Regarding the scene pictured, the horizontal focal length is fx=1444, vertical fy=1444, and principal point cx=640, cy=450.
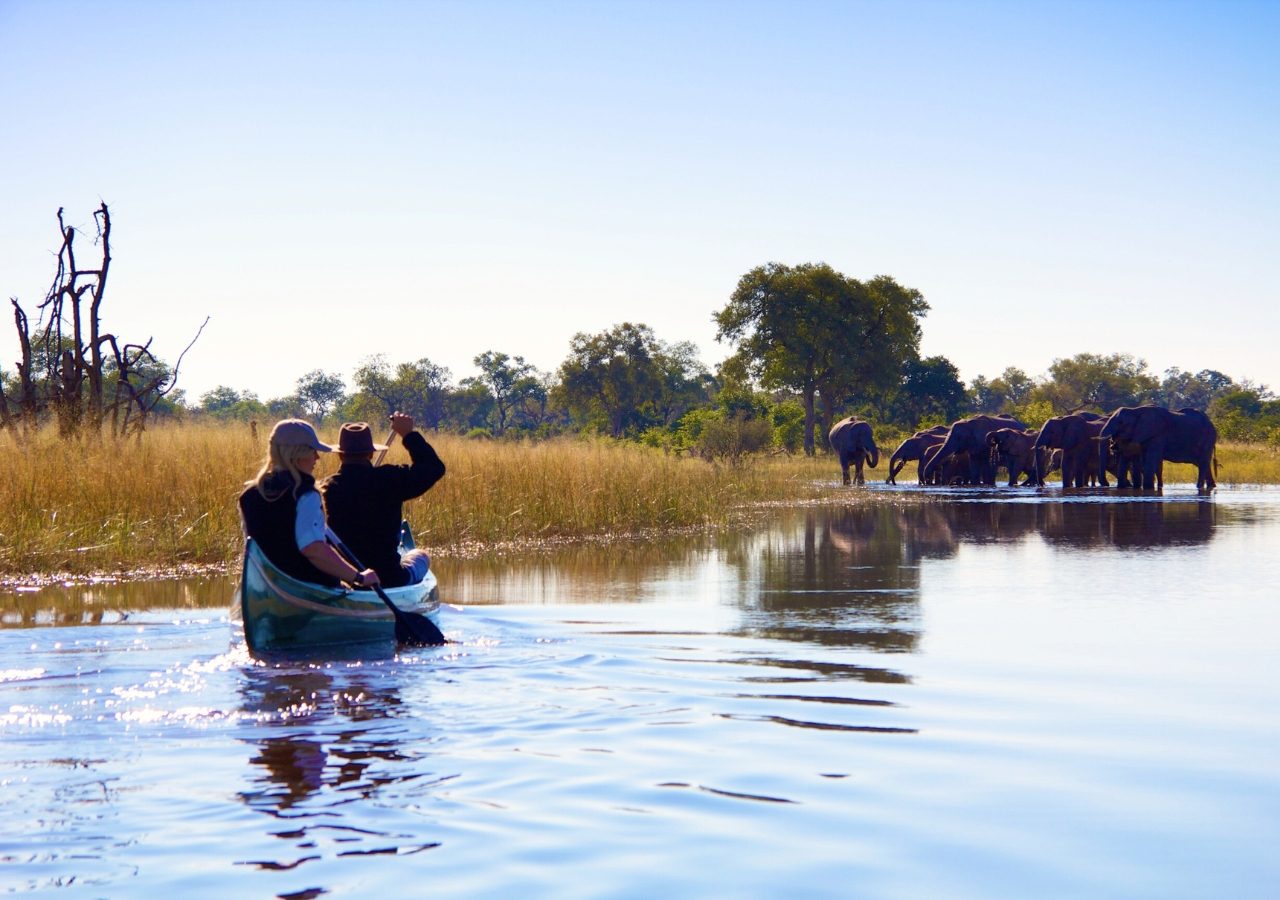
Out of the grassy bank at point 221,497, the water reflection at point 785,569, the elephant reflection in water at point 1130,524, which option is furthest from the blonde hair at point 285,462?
the elephant reflection in water at point 1130,524

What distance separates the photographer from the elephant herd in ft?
127

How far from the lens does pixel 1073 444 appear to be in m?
42.6

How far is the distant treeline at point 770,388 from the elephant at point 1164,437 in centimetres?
250

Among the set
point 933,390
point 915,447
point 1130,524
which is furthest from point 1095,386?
point 1130,524

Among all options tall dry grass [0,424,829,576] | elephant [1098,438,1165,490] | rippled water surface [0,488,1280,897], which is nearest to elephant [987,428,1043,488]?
elephant [1098,438,1165,490]

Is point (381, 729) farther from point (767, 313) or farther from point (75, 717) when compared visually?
point (767, 313)

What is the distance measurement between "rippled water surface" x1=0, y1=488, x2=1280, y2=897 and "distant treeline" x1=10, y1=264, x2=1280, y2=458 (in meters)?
25.8

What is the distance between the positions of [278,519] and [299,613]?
0.60m

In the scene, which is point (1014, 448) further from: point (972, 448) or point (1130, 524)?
point (1130, 524)

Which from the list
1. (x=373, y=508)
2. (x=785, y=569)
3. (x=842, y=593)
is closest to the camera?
(x=373, y=508)

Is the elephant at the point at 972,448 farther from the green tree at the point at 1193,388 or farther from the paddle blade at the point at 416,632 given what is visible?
the green tree at the point at 1193,388

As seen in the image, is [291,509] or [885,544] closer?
[291,509]

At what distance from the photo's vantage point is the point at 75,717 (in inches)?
282

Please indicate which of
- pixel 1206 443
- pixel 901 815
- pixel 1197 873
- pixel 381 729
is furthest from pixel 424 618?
pixel 1206 443
